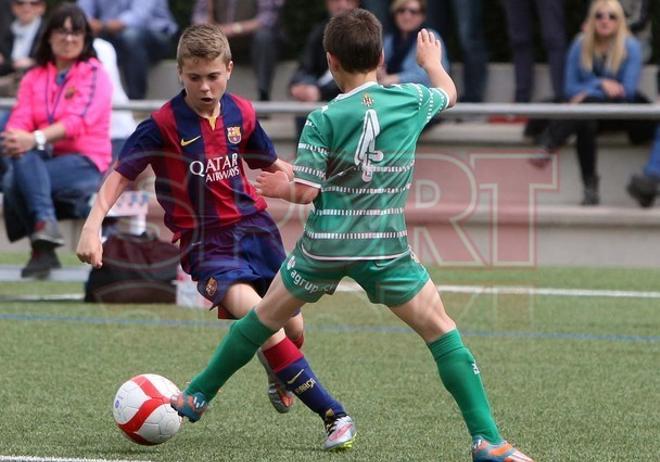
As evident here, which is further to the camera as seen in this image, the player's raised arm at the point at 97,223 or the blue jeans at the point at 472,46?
the blue jeans at the point at 472,46

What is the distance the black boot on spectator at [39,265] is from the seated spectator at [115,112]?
95cm

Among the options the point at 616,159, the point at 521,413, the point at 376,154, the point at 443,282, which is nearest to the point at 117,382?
the point at 521,413

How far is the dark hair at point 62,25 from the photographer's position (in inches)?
348

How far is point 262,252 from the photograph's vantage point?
545 cm

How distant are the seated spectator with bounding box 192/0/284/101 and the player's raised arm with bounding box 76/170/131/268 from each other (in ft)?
24.0

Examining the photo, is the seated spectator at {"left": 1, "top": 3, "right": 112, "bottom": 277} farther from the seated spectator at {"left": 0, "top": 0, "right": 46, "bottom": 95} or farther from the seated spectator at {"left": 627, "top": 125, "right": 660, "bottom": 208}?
the seated spectator at {"left": 627, "top": 125, "right": 660, "bottom": 208}

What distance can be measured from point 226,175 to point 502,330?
2.89 m

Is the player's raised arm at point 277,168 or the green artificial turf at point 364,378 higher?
the player's raised arm at point 277,168

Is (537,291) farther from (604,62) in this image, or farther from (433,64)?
(433,64)

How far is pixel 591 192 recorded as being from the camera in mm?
10172

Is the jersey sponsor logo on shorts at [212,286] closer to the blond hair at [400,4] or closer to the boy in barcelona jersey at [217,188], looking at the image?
the boy in barcelona jersey at [217,188]

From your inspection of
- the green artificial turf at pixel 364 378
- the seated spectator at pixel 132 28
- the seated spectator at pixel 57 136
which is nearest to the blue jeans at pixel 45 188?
the seated spectator at pixel 57 136

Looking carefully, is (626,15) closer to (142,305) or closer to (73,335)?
(142,305)

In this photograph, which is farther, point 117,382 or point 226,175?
point 117,382
